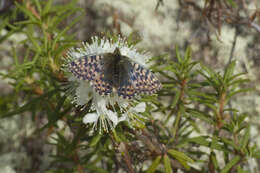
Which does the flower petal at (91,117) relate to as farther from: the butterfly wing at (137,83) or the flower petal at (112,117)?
the butterfly wing at (137,83)

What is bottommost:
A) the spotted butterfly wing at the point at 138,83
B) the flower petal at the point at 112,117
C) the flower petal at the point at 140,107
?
the flower petal at the point at 112,117

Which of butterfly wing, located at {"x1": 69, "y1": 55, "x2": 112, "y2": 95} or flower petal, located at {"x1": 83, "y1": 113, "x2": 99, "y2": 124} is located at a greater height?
butterfly wing, located at {"x1": 69, "y1": 55, "x2": 112, "y2": 95}

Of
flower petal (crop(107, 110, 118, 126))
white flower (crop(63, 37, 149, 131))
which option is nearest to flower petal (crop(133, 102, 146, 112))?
white flower (crop(63, 37, 149, 131))

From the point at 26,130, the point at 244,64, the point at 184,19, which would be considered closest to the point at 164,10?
the point at 184,19

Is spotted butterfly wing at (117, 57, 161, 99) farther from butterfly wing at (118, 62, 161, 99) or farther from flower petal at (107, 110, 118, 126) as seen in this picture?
flower petal at (107, 110, 118, 126)

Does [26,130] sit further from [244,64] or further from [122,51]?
[244,64]

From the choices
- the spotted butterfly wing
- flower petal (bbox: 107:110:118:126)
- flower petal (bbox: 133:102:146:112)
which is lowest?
flower petal (bbox: 107:110:118:126)

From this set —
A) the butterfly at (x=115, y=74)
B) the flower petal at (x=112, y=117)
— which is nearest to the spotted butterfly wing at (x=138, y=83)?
the butterfly at (x=115, y=74)

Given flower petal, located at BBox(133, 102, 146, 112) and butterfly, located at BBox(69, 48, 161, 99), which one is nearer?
butterfly, located at BBox(69, 48, 161, 99)
